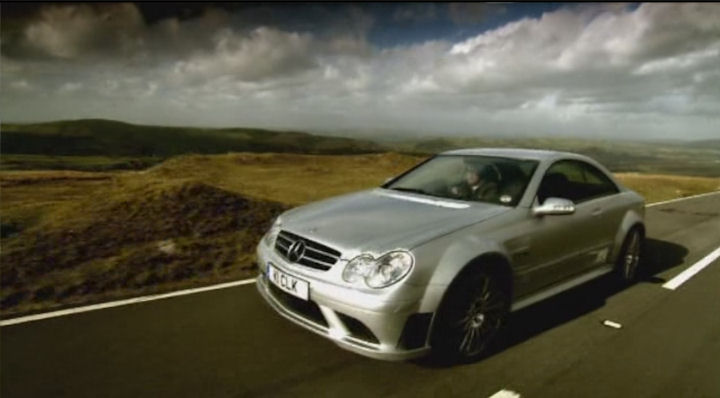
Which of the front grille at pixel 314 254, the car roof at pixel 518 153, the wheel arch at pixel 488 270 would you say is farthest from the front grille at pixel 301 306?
the car roof at pixel 518 153

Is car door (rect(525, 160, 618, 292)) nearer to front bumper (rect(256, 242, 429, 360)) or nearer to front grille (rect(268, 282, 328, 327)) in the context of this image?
front bumper (rect(256, 242, 429, 360))

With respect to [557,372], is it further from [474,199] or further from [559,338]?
[474,199]

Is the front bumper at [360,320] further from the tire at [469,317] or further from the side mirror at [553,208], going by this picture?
the side mirror at [553,208]

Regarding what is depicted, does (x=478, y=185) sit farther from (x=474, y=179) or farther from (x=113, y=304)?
(x=113, y=304)

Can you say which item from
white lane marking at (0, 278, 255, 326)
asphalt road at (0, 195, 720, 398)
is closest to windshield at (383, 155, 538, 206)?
asphalt road at (0, 195, 720, 398)

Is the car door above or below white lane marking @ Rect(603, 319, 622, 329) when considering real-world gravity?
above

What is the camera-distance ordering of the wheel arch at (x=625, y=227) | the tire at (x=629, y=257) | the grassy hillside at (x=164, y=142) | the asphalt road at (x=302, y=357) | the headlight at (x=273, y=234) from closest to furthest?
the asphalt road at (x=302, y=357) → the headlight at (x=273, y=234) → the wheel arch at (x=625, y=227) → the tire at (x=629, y=257) → the grassy hillside at (x=164, y=142)

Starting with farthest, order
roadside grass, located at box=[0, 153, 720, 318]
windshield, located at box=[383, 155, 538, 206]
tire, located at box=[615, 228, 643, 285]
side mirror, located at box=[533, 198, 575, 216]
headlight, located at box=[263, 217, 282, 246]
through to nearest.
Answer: tire, located at box=[615, 228, 643, 285]
roadside grass, located at box=[0, 153, 720, 318]
windshield, located at box=[383, 155, 538, 206]
side mirror, located at box=[533, 198, 575, 216]
headlight, located at box=[263, 217, 282, 246]

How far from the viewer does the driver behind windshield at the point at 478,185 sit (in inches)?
183

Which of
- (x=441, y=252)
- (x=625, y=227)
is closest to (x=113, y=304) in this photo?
(x=441, y=252)

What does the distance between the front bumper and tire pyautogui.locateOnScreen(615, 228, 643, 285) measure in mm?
3569

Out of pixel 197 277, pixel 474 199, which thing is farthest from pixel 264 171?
pixel 474 199

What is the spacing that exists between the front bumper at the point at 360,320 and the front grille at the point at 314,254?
106mm

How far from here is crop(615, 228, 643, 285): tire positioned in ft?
19.4
